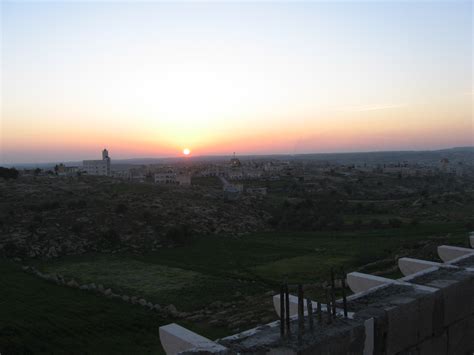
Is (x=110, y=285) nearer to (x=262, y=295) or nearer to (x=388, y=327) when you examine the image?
(x=262, y=295)

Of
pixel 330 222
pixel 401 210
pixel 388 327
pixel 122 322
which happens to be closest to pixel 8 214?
pixel 122 322

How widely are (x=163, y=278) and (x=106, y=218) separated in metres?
13.7

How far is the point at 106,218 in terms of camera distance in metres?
33.2

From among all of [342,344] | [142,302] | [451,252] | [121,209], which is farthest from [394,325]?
[121,209]

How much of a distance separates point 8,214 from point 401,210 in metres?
39.5

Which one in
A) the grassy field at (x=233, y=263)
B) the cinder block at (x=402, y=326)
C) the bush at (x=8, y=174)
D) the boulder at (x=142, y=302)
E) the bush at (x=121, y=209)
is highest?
the bush at (x=8, y=174)

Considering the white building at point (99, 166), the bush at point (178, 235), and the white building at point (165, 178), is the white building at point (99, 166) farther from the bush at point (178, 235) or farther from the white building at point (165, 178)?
the bush at point (178, 235)

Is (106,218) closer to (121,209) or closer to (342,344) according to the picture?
(121,209)

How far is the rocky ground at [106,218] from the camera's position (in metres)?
28.1

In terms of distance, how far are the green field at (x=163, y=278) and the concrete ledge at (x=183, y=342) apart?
9162 mm

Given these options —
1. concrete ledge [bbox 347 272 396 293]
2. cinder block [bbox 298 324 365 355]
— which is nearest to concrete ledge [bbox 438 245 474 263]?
concrete ledge [bbox 347 272 396 293]

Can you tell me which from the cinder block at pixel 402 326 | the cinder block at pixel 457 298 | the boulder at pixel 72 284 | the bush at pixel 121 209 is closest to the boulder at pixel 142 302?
the boulder at pixel 72 284

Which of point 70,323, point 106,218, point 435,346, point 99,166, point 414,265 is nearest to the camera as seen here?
point 435,346

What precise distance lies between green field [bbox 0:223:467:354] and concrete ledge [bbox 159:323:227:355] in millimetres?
9162
